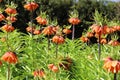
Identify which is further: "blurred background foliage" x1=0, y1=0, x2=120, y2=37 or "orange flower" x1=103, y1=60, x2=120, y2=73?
"blurred background foliage" x1=0, y1=0, x2=120, y2=37

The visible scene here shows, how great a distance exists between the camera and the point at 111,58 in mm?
4562

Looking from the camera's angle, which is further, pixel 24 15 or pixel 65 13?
pixel 65 13

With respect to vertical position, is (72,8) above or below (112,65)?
below

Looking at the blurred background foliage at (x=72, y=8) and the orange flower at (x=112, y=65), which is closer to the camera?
the orange flower at (x=112, y=65)

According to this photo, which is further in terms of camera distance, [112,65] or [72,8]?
[72,8]

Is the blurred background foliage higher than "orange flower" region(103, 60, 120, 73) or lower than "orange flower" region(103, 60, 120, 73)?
lower

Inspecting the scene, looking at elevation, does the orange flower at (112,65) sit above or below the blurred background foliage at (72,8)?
above

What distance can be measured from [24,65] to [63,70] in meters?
0.89

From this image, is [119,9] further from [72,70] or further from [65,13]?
[72,70]

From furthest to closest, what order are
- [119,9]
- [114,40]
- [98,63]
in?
[119,9], [114,40], [98,63]

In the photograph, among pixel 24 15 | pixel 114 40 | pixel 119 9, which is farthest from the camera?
pixel 119 9

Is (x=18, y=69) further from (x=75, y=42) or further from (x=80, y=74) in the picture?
(x=75, y=42)

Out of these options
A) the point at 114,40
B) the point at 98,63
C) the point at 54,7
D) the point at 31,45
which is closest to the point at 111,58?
the point at 98,63

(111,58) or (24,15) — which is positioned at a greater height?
(111,58)
